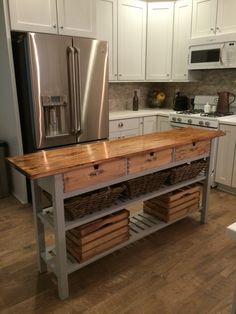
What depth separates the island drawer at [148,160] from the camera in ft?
6.21

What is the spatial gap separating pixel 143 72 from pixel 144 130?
0.93m

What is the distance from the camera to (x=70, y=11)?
288 centimetres

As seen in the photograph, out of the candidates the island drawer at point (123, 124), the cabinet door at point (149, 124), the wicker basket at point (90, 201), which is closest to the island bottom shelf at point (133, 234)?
the wicker basket at point (90, 201)

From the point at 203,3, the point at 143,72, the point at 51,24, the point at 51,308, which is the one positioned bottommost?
the point at 51,308

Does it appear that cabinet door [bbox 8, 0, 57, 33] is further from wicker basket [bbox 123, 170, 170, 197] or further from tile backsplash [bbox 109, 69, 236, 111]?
wicker basket [bbox 123, 170, 170, 197]

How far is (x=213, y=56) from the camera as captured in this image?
352cm

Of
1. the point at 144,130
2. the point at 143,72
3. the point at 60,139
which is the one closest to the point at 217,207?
the point at 144,130

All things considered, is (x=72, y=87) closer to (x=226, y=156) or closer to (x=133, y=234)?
(x=133, y=234)

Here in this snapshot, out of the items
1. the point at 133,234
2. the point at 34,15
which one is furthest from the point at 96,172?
the point at 34,15

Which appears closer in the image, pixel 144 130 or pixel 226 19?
pixel 226 19

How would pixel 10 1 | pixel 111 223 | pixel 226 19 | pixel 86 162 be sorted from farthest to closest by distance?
1. pixel 226 19
2. pixel 10 1
3. pixel 111 223
4. pixel 86 162

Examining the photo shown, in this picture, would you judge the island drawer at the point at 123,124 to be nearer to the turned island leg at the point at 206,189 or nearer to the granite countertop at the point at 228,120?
the granite countertop at the point at 228,120

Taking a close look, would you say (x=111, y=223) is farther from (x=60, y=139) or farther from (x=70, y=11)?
(x=70, y=11)

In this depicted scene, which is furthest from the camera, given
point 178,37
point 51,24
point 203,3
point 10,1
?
point 178,37
